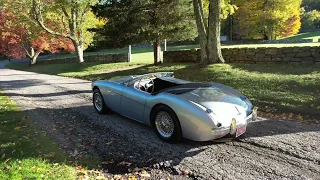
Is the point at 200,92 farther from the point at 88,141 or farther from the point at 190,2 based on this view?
the point at 190,2

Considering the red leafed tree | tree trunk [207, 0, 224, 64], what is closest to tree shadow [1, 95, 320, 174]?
tree trunk [207, 0, 224, 64]

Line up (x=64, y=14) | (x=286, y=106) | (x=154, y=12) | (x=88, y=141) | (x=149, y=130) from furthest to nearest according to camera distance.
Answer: (x=64, y=14) < (x=154, y=12) < (x=286, y=106) < (x=149, y=130) < (x=88, y=141)

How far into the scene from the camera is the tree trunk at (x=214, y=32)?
12438 millimetres

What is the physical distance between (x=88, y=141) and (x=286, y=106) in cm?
492

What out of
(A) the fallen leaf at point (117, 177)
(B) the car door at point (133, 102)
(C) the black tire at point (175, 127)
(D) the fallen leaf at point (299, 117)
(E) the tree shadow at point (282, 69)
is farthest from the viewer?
(E) the tree shadow at point (282, 69)

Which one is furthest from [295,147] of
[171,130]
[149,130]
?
[149,130]

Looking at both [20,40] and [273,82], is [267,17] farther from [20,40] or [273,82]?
[273,82]

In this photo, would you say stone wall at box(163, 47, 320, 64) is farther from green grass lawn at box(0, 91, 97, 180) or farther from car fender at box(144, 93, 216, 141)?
green grass lawn at box(0, 91, 97, 180)

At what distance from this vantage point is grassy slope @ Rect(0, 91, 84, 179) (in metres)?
3.81

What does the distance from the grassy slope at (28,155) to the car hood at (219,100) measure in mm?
2221

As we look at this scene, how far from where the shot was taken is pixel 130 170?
397cm

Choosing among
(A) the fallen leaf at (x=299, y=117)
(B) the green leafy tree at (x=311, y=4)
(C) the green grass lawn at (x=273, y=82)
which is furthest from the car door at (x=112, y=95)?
(B) the green leafy tree at (x=311, y=4)

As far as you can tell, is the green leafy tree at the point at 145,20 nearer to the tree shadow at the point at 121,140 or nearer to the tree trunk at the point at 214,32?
the tree trunk at the point at 214,32

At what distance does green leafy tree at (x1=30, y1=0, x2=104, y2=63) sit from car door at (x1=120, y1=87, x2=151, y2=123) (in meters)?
16.4
